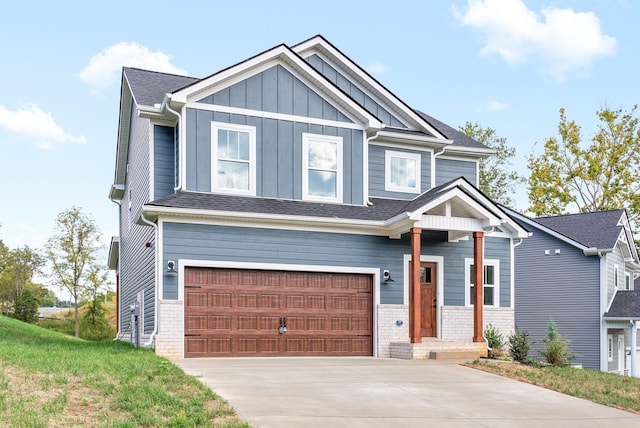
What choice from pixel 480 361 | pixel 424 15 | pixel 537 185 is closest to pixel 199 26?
pixel 424 15

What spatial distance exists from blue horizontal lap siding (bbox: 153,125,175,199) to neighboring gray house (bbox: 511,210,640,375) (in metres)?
16.8

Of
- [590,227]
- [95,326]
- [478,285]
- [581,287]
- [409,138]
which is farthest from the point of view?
[95,326]

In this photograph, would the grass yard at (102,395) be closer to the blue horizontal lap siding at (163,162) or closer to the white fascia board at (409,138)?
the blue horizontal lap siding at (163,162)

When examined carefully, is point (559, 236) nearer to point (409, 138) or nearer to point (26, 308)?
point (409, 138)

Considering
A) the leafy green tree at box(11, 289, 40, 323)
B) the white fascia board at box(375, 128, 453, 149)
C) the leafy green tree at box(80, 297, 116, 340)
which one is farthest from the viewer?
the leafy green tree at box(11, 289, 40, 323)

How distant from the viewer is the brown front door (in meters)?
19.4

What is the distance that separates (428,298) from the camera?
1952cm

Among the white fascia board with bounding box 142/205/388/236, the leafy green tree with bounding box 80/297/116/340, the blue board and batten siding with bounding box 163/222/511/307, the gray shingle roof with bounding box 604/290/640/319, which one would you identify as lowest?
the leafy green tree with bounding box 80/297/116/340

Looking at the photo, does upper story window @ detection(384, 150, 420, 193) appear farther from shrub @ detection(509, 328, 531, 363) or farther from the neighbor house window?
shrub @ detection(509, 328, 531, 363)

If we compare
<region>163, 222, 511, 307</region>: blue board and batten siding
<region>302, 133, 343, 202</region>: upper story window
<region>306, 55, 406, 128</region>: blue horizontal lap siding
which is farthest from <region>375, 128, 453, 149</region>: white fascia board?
<region>163, 222, 511, 307</region>: blue board and batten siding

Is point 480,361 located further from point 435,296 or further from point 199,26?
point 199,26

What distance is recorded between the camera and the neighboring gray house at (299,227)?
16.7 metres

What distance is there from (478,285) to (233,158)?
6.92m

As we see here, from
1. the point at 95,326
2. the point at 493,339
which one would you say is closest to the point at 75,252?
the point at 95,326
